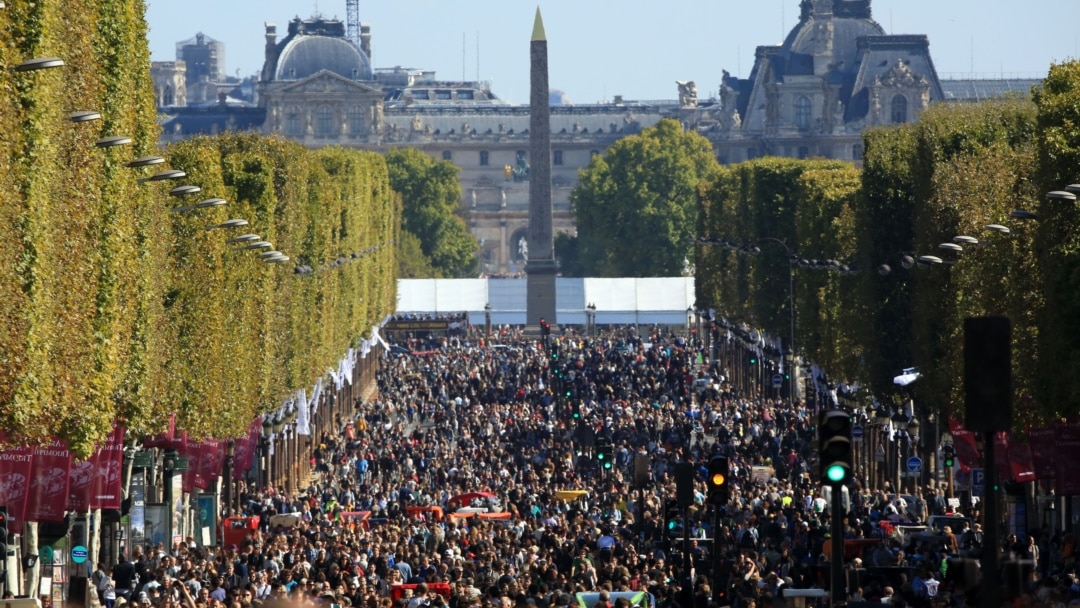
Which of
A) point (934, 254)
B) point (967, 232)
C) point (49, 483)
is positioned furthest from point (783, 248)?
point (49, 483)

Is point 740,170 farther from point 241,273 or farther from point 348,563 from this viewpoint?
point 348,563

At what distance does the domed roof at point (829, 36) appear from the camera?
191875mm

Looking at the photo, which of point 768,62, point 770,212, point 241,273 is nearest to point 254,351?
point 241,273

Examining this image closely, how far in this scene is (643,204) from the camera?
145500 mm

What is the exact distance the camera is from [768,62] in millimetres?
194875

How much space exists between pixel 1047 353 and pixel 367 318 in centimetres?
5428

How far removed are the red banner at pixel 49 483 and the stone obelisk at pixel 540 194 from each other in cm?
8921

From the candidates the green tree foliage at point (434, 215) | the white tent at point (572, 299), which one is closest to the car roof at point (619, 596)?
the white tent at point (572, 299)

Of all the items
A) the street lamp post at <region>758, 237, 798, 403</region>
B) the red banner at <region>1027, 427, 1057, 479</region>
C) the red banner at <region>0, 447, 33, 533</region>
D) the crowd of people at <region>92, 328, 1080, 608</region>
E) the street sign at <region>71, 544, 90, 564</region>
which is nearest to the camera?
the crowd of people at <region>92, 328, 1080, 608</region>

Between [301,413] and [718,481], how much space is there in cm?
2898

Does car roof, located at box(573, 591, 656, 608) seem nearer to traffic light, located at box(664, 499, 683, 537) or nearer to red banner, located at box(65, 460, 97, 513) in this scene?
traffic light, located at box(664, 499, 683, 537)

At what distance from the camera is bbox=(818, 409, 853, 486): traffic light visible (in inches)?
714

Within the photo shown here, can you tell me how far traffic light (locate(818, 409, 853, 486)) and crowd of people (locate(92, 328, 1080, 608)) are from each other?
3.55 feet

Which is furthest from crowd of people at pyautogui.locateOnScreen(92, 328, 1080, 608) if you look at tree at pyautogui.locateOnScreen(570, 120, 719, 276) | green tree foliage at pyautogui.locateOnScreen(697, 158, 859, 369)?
tree at pyautogui.locateOnScreen(570, 120, 719, 276)
